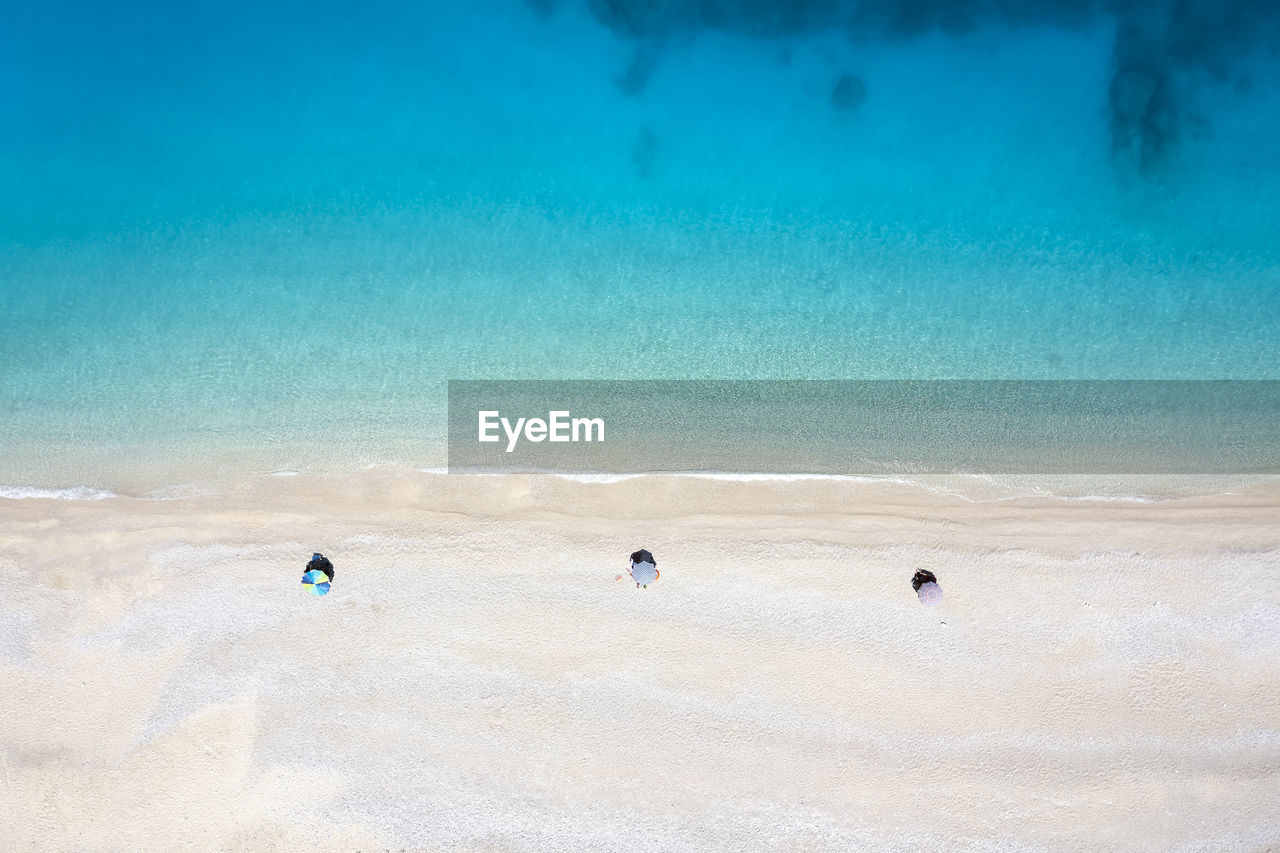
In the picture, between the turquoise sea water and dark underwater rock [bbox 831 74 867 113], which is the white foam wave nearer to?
the turquoise sea water

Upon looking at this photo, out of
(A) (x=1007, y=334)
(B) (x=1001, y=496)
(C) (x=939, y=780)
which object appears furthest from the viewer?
(A) (x=1007, y=334)

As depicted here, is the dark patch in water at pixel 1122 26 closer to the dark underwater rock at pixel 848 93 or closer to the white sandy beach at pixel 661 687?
the dark underwater rock at pixel 848 93

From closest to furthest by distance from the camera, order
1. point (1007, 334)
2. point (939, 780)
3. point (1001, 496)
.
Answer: point (939, 780) < point (1001, 496) < point (1007, 334)

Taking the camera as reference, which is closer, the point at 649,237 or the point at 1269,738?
the point at 1269,738

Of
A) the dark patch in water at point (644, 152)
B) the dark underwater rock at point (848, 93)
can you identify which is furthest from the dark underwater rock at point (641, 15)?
the dark underwater rock at point (848, 93)

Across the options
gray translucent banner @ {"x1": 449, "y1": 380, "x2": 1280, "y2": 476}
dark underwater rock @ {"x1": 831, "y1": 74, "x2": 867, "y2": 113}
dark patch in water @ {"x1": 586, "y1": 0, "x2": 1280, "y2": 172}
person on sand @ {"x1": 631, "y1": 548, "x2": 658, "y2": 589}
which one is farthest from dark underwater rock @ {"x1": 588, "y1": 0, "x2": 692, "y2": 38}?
person on sand @ {"x1": 631, "y1": 548, "x2": 658, "y2": 589}

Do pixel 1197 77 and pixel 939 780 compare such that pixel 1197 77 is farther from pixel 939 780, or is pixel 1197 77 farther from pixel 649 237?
pixel 939 780

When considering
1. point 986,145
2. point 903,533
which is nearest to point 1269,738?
point 903,533

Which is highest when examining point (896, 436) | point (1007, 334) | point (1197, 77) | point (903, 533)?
point (1197, 77)
